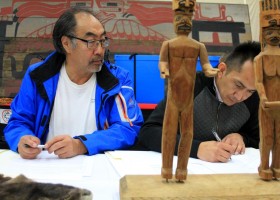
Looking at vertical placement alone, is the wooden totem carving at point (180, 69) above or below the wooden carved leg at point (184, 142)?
above

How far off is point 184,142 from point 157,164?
27cm

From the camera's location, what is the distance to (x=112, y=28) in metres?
3.09

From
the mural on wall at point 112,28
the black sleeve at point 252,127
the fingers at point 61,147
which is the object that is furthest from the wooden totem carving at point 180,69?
the mural on wall at point 112,28

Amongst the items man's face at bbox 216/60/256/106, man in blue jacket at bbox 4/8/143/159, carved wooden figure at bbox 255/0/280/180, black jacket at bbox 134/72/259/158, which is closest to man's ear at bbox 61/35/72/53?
man in blue jacket at bbox 4/8/143/159

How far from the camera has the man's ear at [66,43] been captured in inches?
59.0

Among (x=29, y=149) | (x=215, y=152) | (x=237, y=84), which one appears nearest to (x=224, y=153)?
(x=215, y=152)

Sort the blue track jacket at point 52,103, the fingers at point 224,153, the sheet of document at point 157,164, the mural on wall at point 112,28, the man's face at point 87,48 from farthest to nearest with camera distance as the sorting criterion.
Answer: the mural on wall at point 112,28, the man's face at point 87,48, the blue track jacket at point 52,103, the fingers at point 224,153, the sheet of document at point 157,164

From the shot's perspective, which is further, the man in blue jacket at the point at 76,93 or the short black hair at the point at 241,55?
the man in blue jacket at the point at 76,93

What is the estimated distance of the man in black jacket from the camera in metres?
1.15

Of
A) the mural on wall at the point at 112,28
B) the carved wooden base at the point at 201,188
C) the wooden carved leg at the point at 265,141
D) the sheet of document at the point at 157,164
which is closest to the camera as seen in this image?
the carved wooden base at the point at 201,188

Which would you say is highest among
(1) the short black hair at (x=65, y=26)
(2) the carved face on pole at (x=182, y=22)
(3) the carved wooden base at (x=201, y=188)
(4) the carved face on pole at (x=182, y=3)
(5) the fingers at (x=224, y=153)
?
(1) the short black hair at (x=65, y=26)

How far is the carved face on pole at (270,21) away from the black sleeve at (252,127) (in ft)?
2.11

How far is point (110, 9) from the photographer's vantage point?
3.14 meters

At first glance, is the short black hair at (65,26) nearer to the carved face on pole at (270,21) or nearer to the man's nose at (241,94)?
the man's nose at (241,94)
